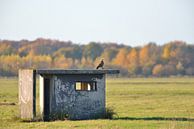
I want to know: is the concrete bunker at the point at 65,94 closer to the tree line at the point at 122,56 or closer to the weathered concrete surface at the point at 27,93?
the weathered concrete surface at the point at 27,93

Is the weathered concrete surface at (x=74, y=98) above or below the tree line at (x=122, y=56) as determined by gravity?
below

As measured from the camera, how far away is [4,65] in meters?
122

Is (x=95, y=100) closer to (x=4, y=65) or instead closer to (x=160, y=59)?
(x=4, y=65)

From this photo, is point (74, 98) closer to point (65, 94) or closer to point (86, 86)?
point (65, 94)

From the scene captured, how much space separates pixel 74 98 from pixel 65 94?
51 centimetres

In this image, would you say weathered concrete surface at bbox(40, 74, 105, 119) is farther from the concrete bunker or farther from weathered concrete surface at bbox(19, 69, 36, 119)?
weathered concrete surface at bbox(19, 69, 36, 119)

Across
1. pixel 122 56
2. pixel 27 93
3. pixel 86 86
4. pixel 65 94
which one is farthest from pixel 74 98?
pixel 122 56

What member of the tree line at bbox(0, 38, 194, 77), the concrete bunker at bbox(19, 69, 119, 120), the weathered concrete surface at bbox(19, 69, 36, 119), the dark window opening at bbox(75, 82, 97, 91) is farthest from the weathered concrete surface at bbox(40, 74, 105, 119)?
the tree line at bbox(0, 38, 194, 77)

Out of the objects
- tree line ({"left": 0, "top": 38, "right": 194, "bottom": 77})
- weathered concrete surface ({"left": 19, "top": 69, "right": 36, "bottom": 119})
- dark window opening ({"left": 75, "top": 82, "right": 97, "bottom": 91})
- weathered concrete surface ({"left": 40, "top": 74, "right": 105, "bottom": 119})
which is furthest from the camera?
tree line ({"left": 0, "top": 38, "right": 194, "bottom": 77})

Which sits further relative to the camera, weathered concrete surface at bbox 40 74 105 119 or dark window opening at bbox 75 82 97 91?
dark window opening at bbox 75 82 97 91

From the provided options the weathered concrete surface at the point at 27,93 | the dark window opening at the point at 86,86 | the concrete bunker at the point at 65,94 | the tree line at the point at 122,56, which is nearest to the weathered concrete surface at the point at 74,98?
the concrete bunker at the point at 65,94

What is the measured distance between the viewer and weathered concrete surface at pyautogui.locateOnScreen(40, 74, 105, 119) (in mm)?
30266

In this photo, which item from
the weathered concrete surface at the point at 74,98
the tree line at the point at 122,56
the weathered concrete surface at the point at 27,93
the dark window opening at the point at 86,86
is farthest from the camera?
the tree line at the point at 122,56

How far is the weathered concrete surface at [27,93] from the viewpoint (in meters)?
30.5
